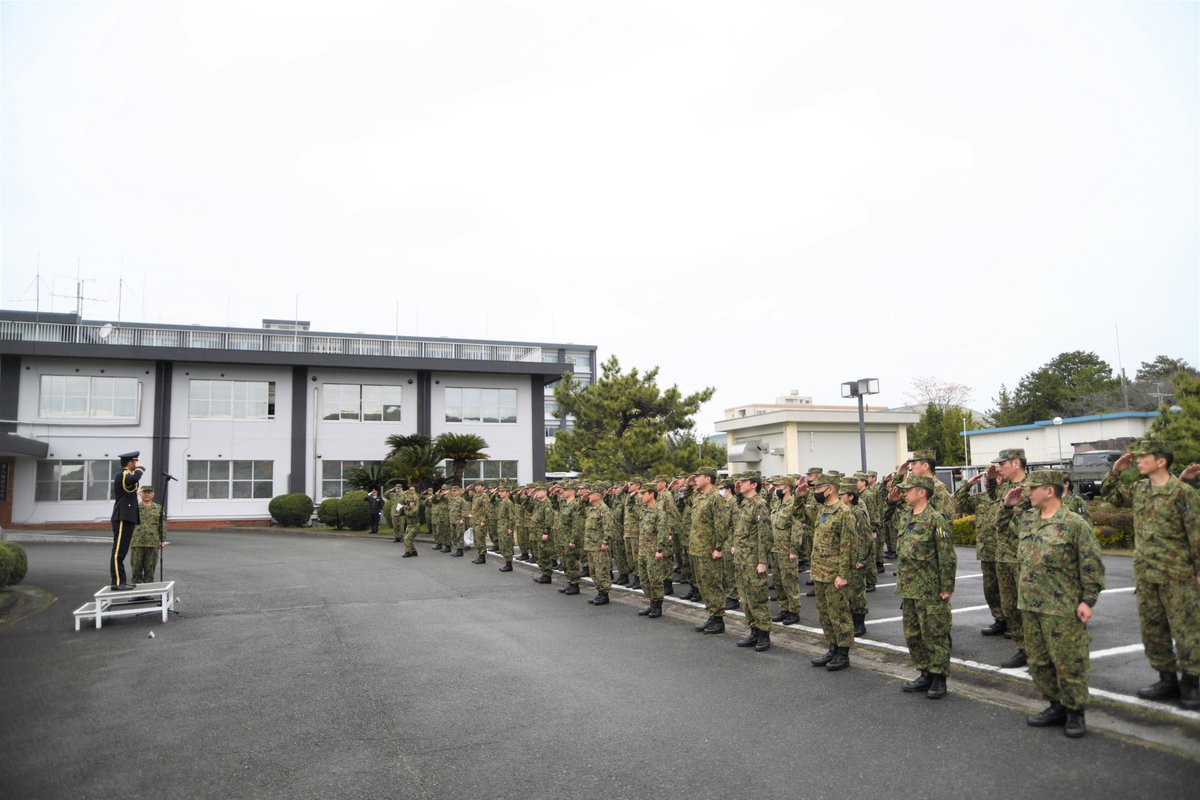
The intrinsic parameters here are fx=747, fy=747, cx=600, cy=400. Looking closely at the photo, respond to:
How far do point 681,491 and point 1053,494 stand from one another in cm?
967

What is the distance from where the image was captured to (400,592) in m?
13.2

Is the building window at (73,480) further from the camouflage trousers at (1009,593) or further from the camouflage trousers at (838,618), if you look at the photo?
the camouflage trousers at (1009,593)

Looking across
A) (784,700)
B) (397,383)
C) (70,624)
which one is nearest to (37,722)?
(70,624)

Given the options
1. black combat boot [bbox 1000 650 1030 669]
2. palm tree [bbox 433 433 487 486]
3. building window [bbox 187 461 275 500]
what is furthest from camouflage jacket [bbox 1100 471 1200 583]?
building window [bbox 187 461 275 500]

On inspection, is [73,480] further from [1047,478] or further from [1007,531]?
[1047,478]

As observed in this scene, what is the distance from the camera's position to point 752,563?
8.90 metres

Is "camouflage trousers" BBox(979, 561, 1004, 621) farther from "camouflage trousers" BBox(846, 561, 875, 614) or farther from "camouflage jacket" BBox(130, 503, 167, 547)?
"camouflage jacket" BBox(130, 503, 167, 547)

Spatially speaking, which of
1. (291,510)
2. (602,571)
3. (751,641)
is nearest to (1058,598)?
(751,641)

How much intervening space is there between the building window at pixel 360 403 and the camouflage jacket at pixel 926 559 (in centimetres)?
3043

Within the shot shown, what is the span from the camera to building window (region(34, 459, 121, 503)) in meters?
30.0

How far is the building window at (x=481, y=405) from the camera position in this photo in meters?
35.8

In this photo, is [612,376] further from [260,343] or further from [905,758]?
[905,758]

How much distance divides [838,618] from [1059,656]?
7.47 feet

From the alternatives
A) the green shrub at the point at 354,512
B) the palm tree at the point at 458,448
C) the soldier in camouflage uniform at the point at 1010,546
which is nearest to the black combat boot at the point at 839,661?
the soldier in camouflage uniform at the point at 1010,546
